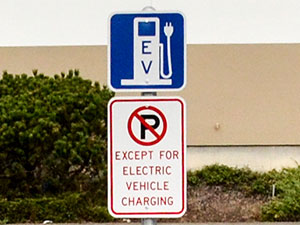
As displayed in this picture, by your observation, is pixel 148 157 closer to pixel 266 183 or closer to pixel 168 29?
pixel 168 29

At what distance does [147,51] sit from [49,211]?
9.21 metres

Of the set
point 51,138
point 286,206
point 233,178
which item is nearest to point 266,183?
point 233,178

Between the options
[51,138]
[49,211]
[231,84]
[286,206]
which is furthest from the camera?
[231,84]

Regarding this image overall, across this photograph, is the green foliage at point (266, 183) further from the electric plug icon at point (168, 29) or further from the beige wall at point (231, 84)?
the electric plug icon at point (168, 29)

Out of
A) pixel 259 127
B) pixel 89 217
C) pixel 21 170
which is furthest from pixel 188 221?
pixel 259 127

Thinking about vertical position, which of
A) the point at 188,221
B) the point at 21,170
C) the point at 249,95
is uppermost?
the point at 249,95

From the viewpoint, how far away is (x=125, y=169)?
3.53 m

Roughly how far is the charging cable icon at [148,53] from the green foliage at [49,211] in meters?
9.03

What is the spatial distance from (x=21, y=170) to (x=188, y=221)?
3048 mm

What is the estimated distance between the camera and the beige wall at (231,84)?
60.3 feet

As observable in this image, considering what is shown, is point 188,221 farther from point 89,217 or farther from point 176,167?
point 176,167

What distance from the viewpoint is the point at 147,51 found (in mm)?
3553

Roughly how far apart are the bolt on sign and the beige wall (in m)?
14.8

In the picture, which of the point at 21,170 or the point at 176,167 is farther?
the point at 21,170
